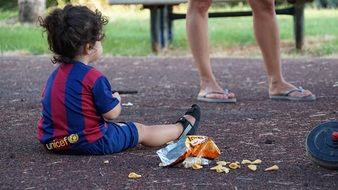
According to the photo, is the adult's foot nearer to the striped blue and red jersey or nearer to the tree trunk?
the striped blue and red jersey

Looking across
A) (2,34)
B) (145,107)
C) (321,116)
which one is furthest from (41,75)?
(2,34)

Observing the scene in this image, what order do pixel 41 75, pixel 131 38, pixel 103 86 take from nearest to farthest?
pixel 103 86 → pixel 41 75 → pixel 131 38

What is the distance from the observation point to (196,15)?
5.51m

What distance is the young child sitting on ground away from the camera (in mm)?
3770

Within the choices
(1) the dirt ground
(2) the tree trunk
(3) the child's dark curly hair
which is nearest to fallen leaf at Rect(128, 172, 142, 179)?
(1) the dirt ground

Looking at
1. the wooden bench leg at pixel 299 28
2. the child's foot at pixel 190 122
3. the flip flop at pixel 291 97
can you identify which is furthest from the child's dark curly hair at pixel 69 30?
the wooden bench leg at pixel 299 28

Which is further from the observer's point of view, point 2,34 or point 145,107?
point 2,34

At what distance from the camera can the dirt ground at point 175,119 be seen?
3201 mm

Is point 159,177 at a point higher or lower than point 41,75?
higher

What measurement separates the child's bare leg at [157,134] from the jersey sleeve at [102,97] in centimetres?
23

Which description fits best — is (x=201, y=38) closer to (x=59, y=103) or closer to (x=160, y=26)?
(x=59, y=103)

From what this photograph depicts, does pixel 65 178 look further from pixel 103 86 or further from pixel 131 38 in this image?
pixel 131 38

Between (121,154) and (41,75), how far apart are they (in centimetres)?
410

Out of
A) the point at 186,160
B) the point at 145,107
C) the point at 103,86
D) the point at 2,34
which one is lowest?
the point at 2,34
